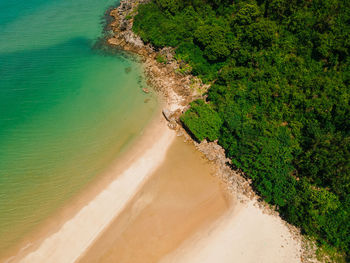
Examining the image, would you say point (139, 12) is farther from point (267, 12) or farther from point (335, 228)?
point (335, 228)

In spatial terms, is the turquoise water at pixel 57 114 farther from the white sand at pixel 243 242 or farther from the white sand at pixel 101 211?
the white sand at pixel 243 242

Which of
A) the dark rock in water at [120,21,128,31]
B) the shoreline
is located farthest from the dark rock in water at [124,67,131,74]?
the shoreline

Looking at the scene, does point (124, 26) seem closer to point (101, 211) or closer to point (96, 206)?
point (96, 206)

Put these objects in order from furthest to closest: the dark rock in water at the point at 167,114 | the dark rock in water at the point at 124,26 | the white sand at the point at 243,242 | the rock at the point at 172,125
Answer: the dark rock in water at the point at 124,26 < the dark rock in water at the point at 167,114 < the rock at the point at 172,125 < the white sand at the point at 243,242

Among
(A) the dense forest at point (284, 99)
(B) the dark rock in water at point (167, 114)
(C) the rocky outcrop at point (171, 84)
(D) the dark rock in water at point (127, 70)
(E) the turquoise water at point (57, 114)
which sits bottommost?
(E) the turquoise water at point (57, 114)

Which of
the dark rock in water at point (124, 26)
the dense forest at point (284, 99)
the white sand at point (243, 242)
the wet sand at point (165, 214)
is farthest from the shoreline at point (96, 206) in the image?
the dark rock in water at point (124, 26)

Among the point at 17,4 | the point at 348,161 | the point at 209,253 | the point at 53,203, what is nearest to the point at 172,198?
the point at 209,253

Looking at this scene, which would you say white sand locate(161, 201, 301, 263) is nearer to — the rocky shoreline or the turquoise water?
the rocky shoreline

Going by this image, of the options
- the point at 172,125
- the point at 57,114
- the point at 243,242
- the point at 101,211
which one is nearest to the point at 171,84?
the point at 172,125
